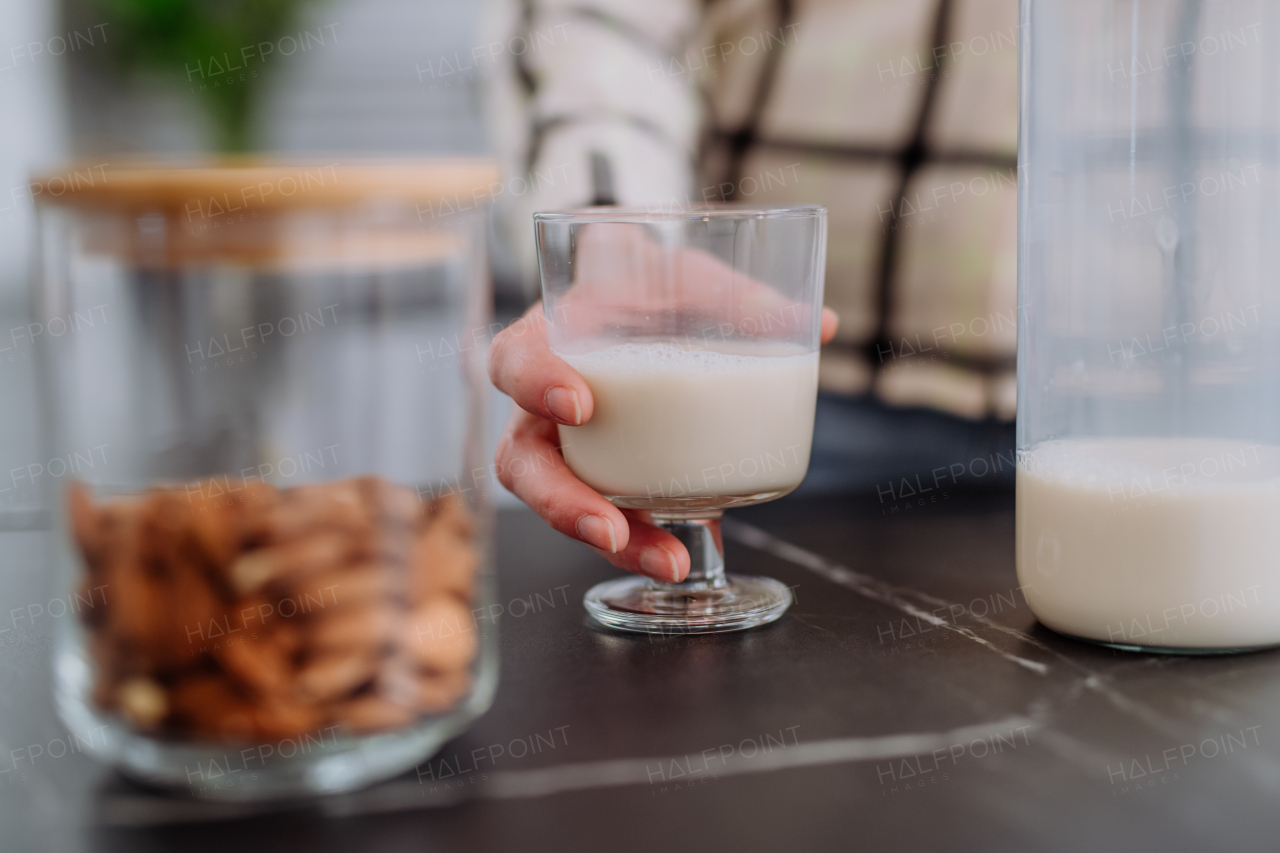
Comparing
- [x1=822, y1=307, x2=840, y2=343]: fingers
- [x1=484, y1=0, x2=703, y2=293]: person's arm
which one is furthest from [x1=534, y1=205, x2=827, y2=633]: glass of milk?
[x1=484, y1=0, x2=703, y2=293]: person's arm

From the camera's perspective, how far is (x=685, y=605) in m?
0.73

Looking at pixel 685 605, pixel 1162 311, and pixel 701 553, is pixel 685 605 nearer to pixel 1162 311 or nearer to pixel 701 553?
pixel 701 553

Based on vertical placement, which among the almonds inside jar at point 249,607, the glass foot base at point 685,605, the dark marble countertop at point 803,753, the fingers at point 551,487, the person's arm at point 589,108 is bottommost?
the glass foot base at point 685,605

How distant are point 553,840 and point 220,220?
0.26m

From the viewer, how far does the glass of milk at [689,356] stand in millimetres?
709

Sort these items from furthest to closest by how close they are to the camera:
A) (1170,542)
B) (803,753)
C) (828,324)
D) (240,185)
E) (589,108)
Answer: (589,108), (828,324), (1170,542), (803,753), (240,185)

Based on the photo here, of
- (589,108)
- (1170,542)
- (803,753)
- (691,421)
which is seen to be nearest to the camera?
(803,753)

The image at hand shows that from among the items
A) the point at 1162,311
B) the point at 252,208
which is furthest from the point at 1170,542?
the point at 252,208

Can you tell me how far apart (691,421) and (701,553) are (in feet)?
0.35

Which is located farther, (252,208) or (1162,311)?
(1162,311)

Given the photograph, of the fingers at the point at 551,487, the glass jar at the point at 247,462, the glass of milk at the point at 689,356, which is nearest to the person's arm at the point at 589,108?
the fingers at the point at 551,487

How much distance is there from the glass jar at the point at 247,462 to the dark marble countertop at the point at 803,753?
0.12 ft

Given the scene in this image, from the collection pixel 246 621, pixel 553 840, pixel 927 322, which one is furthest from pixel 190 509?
pixel 927 322

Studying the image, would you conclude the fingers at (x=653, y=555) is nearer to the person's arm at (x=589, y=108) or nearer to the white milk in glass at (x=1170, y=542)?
the white milk in glass at (x=1170, y=542)
